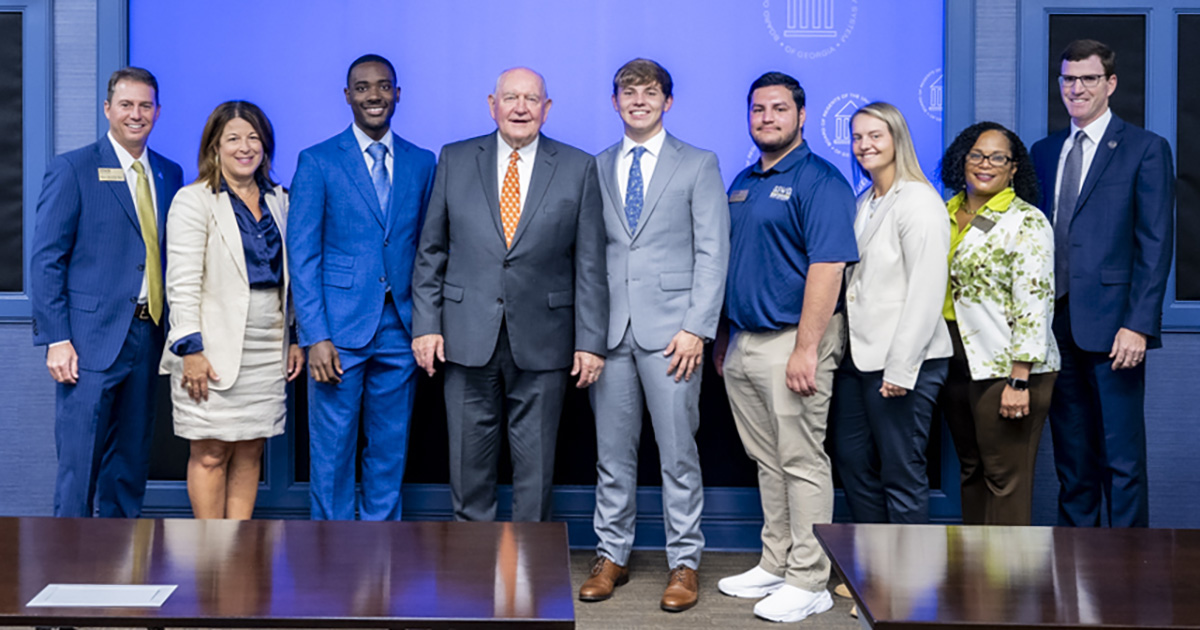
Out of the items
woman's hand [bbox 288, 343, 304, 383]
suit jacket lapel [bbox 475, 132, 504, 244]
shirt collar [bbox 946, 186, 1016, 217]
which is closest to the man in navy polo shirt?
shirt collar [bbox 946, 186, 1016, 217]

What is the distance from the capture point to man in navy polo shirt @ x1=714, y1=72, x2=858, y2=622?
3156 mm

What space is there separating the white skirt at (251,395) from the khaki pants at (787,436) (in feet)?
5.05

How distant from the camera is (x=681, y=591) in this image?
3256mm

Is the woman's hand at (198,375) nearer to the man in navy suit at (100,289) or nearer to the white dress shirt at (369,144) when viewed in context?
the man in navy suit at (100,289)

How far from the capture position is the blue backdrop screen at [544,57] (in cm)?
388

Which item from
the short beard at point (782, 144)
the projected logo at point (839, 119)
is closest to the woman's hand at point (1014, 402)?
the short beard at point (782, 144)

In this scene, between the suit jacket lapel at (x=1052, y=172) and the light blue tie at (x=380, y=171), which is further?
the suit jacket lapel at (x=1052, y=172)

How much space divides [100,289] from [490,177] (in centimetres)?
135

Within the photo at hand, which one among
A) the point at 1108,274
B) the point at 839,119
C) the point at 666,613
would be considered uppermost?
the point at 839,119

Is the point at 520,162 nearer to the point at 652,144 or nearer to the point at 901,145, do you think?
the point at 652,144

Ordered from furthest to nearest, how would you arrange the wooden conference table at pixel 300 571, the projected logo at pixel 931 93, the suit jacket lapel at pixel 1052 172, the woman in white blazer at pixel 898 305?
1. the projected logo at pixel 931 93
2. the suit jacket lapel at pixel 1052 172
3. the woman in white blazer at pixel 898 305
4. the wooden conference table at pixel 300 571

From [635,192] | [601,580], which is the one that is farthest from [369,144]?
[601,580]

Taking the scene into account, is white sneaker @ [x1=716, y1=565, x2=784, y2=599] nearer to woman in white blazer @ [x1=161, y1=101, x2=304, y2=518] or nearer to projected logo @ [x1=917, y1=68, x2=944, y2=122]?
woman in white blazer @ [x1=161, y1=101, x2=304, y2=518]

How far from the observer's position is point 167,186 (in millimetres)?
3459
